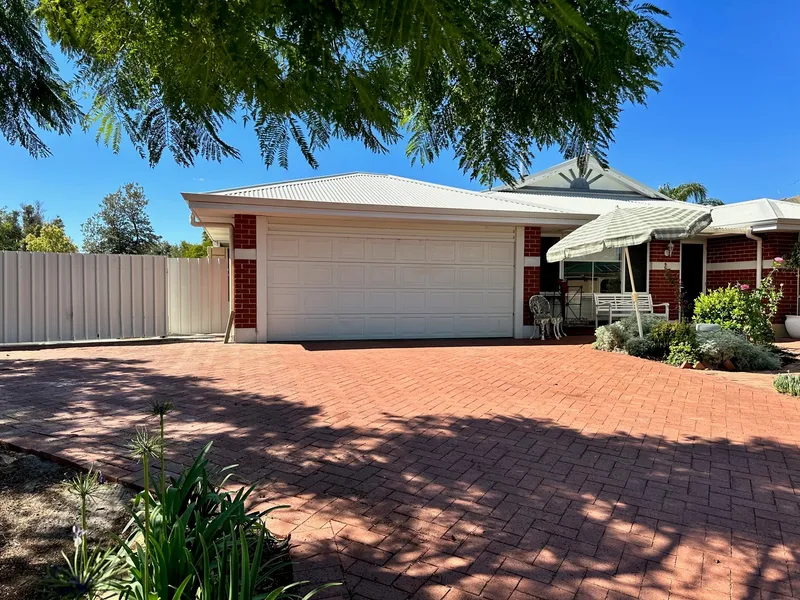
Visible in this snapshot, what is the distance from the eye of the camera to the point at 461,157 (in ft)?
10.5

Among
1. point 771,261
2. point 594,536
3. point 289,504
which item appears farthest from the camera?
point 771,261

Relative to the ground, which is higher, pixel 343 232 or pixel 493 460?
pixel 343 232

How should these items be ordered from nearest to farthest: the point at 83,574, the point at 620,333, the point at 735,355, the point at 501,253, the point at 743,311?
the point at 83,574, the point at 735,355, the point at 743,311, the point at 620,333, the point at 501,253

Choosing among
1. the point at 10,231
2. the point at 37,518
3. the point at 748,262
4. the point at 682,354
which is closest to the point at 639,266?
the point at 748,262

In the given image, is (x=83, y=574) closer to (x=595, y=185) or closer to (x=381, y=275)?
(x=381, y=275)

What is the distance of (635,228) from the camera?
8383 mm

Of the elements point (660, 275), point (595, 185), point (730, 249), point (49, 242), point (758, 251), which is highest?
point (595, 185)

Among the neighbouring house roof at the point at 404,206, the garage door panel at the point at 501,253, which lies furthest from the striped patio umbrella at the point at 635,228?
the garage door panel at the point at 501,253

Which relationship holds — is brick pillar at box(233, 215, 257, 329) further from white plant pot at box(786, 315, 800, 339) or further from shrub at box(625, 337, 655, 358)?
white plant pot at box(786, 315, 800, 339)

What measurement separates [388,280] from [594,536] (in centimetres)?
863

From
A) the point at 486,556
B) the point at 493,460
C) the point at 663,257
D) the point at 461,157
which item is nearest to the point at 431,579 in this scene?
the point at 486,556

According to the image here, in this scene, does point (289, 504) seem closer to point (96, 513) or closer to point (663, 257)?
point (96, 513)

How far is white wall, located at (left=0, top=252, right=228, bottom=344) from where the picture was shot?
998cm

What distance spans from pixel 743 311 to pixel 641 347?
7.00 feet
